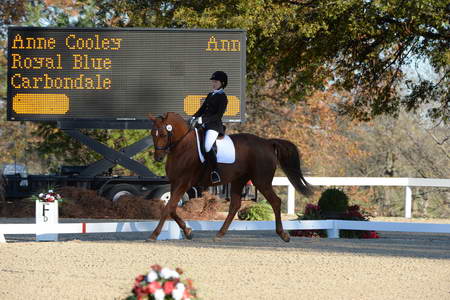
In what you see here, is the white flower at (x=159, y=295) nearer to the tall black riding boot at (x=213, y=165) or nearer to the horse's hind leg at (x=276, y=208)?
the tall black riding boot at (x=213, y=165)

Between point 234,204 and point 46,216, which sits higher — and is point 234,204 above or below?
above

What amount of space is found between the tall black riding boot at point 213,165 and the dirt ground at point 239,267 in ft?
3.62

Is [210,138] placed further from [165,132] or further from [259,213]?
[259,213]

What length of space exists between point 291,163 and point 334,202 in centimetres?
219

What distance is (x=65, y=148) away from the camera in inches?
1180

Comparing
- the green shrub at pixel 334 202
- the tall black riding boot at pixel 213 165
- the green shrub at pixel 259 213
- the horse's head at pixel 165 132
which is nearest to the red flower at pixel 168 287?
the horse's head at pixel 165 132

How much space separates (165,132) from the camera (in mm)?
13805

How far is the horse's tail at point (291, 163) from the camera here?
15242 millimetres

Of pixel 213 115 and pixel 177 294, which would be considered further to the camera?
pixel 213 115

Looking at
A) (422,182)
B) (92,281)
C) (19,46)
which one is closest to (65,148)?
(19,46)

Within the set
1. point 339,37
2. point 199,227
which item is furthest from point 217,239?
point 339,37

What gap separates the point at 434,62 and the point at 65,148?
568 inches

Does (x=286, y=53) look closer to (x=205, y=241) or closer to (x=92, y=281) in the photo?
(x=205, y=241)

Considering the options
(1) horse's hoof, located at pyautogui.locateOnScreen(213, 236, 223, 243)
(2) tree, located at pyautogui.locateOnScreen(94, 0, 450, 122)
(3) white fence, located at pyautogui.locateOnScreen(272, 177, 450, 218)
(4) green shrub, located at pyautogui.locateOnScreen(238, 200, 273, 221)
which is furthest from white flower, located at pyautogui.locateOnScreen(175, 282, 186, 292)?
(3) white fence, located at pyautogui.locateOnScreen(272, 177, 450, 218)
